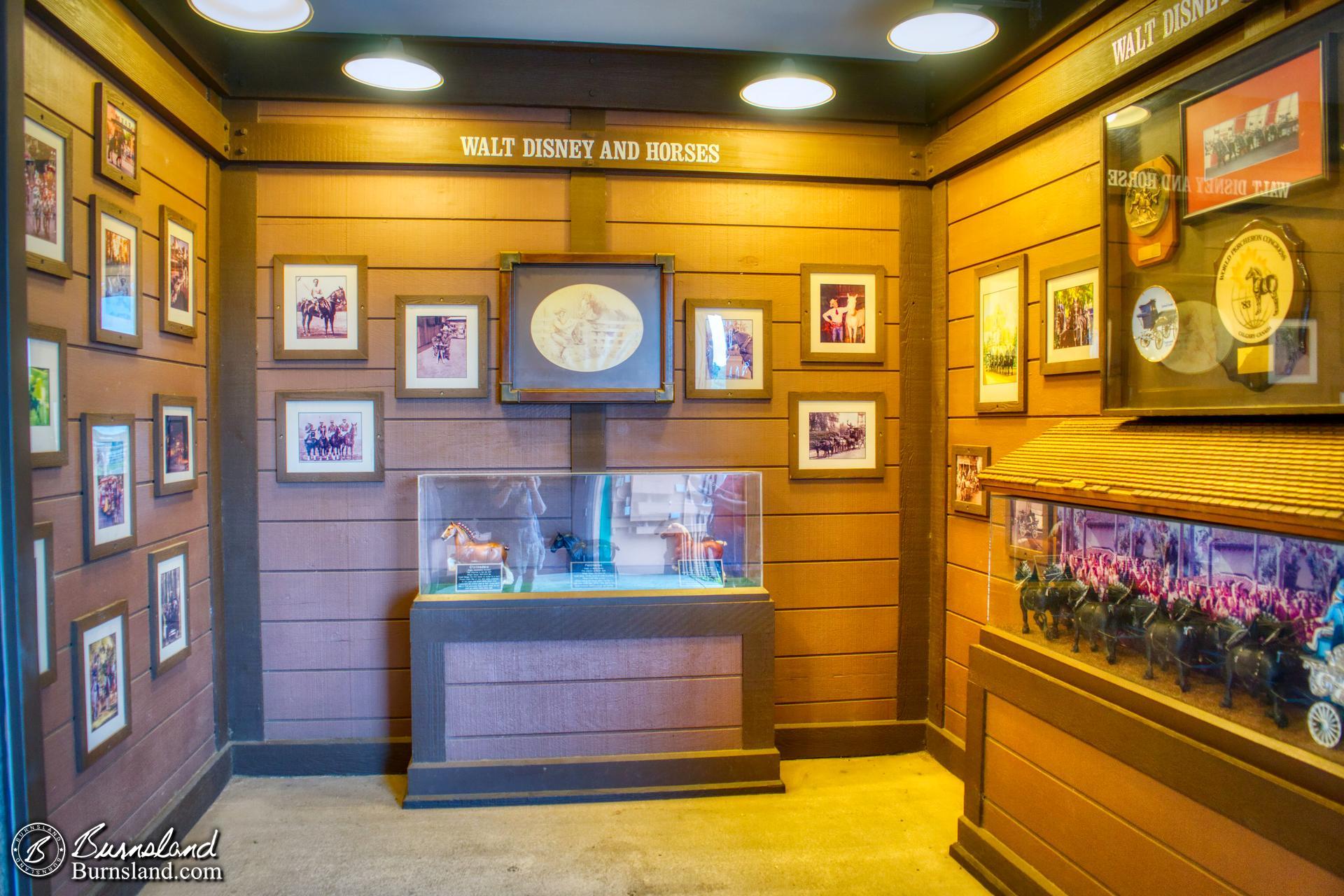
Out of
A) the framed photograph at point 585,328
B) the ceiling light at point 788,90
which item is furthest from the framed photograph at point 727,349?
the ceiling light at point 788,90

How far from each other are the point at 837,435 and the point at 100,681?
2.87m

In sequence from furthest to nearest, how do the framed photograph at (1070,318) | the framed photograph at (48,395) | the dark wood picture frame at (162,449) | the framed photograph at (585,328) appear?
1. the framed photograph at (585,328)
2. the dark wood picture frame at (162,449)
3. the framed photograph at (1070,318)
4. the framed photograph at (48,395)

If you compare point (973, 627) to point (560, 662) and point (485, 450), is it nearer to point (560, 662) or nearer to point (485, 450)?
point (560, 662)

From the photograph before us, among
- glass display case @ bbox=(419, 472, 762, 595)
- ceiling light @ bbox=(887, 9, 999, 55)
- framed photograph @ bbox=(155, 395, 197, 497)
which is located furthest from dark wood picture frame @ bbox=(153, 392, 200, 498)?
ceiling light @ bbox=(887, 9, 999, 55)

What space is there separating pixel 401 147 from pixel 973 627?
126 inches

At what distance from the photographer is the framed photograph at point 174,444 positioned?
108 inches

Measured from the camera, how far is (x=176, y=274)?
2.89m

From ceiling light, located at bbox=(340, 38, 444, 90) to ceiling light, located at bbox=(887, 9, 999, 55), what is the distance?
1.71 metres

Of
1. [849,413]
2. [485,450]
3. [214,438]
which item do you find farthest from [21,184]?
[849,413]

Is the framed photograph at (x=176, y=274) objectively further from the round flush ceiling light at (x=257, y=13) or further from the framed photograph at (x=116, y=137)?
the round flush ceiling light at (x=257, y=13)

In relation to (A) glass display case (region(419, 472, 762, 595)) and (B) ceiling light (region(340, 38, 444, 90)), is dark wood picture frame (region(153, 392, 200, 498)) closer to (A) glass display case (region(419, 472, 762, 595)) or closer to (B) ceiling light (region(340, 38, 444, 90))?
(A) glass display case (region(419, 472, 762, 595))

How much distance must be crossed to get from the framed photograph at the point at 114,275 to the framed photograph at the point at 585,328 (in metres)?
1.30

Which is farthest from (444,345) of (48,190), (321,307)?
(48,190)

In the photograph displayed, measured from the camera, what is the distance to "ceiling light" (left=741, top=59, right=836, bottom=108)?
9.56 ft
